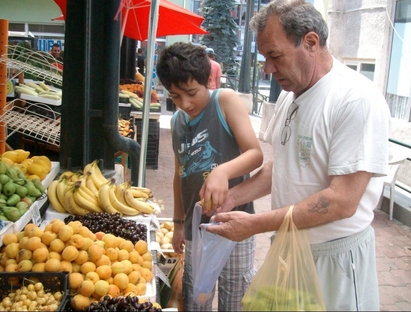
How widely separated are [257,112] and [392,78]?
9.18m

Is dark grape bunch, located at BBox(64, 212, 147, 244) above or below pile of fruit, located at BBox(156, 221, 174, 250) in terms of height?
above

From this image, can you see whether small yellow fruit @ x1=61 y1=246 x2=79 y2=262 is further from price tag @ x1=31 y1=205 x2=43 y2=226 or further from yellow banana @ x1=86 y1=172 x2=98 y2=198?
yellow banana @ x1=86 y1=172 x2=98 y2=198

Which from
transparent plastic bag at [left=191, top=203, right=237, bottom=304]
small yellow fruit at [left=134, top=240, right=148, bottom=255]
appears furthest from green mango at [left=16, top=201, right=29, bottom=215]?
transparent plastic bag at [left=191, top=203, right=237, bottom=304]

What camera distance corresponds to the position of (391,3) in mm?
8961

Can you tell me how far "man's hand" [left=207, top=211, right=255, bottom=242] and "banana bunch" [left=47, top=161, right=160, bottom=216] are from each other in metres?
1.61

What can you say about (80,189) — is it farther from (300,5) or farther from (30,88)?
(30,88)

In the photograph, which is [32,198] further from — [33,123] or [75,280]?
[33,123]

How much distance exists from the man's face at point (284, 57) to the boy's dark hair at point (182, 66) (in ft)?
1.98

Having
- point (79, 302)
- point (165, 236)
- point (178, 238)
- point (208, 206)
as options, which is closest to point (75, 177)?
point (165, 236)

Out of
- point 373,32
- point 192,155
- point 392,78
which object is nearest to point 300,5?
point 192,155

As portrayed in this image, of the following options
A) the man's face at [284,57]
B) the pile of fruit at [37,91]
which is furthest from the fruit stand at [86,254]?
the pile of fruit at [37,91]

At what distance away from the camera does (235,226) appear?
6.03ft

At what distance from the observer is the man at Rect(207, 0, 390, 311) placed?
1647mm

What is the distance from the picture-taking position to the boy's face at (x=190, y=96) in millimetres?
2422
